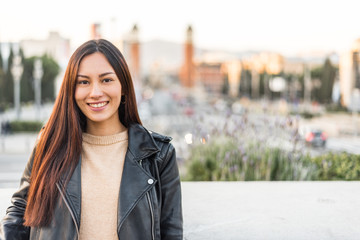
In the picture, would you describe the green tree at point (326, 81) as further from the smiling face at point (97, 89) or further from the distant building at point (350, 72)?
the smiling face at point (97, 89)

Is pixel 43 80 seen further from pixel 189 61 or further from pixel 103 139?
pixel 103 139

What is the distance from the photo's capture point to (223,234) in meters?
2.79

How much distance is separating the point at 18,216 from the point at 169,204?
63cm

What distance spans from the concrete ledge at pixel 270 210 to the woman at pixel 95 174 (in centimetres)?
99

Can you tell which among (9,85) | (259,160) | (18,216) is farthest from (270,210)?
(9,85)

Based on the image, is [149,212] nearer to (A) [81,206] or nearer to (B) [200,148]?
(A) [81,206]

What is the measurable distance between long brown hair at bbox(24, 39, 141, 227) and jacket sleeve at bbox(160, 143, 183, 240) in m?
0.37

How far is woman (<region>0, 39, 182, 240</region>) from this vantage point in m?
1.83

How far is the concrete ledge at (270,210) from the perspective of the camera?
2.81m

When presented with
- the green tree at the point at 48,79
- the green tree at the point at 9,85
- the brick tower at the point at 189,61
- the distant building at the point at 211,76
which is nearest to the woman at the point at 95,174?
the green tree at the point at 9,85

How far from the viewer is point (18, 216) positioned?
1.93m

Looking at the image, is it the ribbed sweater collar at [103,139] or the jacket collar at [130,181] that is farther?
the ribbed sweater collar at [103,139]

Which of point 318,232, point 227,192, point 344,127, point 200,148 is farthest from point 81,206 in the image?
point 344,127

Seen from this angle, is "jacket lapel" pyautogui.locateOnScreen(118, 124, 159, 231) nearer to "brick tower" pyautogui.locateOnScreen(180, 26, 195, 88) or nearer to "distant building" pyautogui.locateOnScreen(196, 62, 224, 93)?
"brick tower" pyautogui.locateOnScreen(180, 26, 195, 88)
